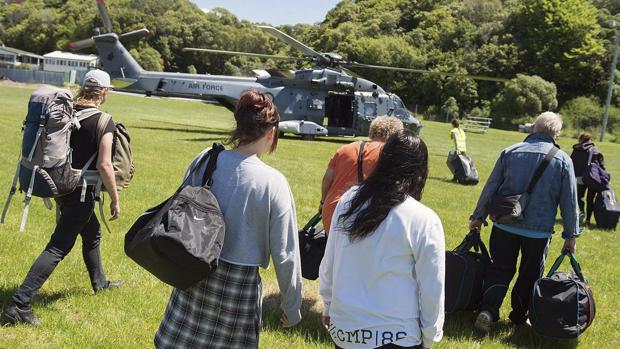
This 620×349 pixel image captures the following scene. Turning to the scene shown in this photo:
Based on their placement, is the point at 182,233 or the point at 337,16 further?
the point at 337,16

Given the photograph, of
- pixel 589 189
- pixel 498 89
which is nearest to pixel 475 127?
pixel 498 89

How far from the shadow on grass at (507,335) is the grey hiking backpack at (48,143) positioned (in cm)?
331

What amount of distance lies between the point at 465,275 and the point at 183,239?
2.94m

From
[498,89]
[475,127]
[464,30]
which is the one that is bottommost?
[475,127]

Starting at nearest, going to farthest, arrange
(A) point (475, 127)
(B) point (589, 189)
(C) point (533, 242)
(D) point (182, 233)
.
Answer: (D) point (182, 233) < (C) point (533, 242) < (B) point (589, 189) < (A) point (475, 127)

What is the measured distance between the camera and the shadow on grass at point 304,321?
446 cm

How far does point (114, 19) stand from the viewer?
3344 inches

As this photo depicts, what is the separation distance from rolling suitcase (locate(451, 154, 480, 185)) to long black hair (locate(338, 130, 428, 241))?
37.8 feet

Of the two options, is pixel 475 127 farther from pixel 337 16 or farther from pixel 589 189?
pixel 337 16

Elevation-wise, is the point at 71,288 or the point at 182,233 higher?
the point at 182,233

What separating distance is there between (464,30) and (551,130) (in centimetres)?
6657

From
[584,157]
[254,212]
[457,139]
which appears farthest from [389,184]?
[457,139]

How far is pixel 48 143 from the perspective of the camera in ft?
12.6

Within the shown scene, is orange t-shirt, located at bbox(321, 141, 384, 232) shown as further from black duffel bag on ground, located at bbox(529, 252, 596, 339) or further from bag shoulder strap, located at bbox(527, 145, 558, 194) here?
black duffel bag on ground, located at bbox(529, 252, 596, 339)
